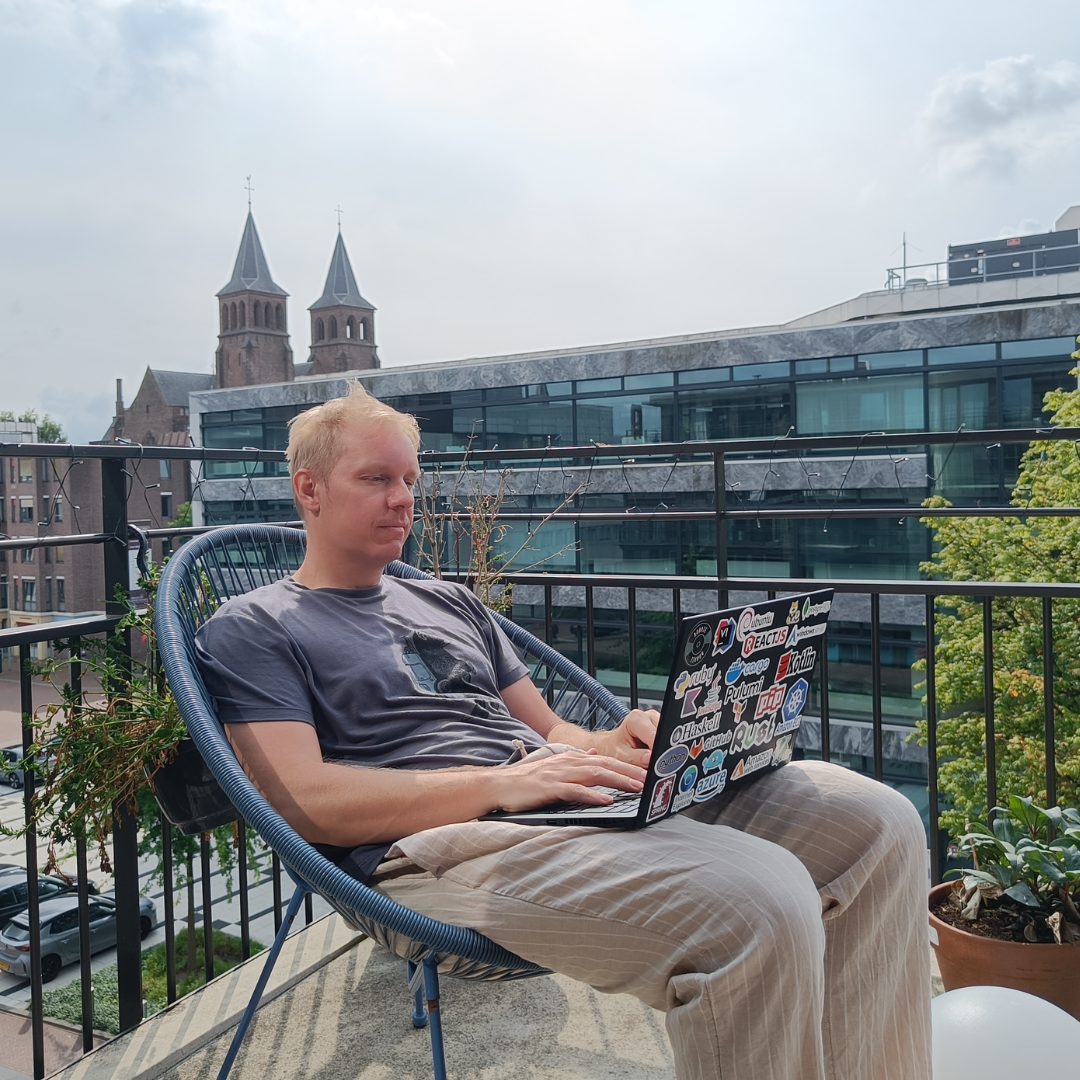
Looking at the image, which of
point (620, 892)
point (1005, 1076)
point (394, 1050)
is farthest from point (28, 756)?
point (1005, 1076)

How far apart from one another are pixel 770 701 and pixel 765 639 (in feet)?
0.38

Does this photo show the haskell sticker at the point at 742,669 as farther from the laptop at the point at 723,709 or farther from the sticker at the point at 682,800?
the sticker at the point at 682,800

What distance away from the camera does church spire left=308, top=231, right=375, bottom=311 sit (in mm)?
64062

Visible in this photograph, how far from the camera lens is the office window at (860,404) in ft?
64.3

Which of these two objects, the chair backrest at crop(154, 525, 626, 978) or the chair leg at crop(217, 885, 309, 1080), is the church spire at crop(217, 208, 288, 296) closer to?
the chair backrest at crop(154, 525, 626, 978)

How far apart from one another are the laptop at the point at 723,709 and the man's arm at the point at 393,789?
0.09ft

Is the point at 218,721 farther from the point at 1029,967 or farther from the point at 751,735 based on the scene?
the point at 1029,967

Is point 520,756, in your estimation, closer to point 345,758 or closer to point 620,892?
point 345,758

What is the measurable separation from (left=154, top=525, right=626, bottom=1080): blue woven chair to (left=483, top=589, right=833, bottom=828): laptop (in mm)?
176

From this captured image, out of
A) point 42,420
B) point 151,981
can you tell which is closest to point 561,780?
point 151,981

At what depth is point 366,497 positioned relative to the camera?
1.53m

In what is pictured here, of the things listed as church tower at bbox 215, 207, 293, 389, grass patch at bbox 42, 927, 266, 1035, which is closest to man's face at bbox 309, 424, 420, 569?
grass patch at bbox 42, 927, 266, 1035

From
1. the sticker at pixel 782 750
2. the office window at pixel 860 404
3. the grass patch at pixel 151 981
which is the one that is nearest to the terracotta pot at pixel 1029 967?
the sticker at pixel 782 750

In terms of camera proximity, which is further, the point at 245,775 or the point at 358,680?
the point at 358,680
